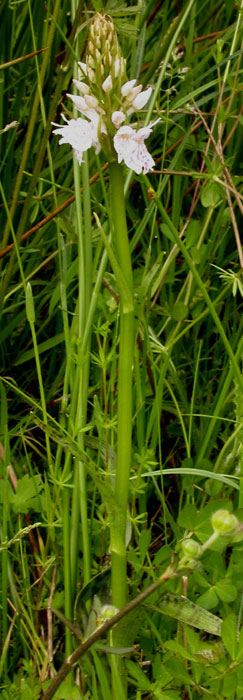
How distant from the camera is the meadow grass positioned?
38.0 inches

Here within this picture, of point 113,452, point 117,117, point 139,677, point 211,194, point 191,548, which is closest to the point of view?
point 191,548

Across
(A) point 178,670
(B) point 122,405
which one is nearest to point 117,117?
(B) point 122,405

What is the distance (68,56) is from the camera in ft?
5.14

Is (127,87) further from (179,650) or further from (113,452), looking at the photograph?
(179,650)

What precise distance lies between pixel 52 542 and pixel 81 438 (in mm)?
186

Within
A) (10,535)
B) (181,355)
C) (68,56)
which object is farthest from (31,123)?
(10,535)

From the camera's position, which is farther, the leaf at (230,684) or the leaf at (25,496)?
the leaf at (25,496)

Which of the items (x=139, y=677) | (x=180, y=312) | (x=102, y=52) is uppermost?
(x=102, y=52)

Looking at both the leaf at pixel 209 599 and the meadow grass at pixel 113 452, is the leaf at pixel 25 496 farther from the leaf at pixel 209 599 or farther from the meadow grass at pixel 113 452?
the leaf at pixel 209 599

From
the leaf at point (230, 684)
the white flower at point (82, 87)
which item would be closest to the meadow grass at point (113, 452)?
the leaf at point (230, 684)

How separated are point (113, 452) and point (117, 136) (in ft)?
1.55

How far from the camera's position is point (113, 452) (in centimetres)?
115

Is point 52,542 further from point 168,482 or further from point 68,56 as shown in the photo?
point 68,56

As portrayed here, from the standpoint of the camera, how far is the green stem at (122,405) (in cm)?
93
